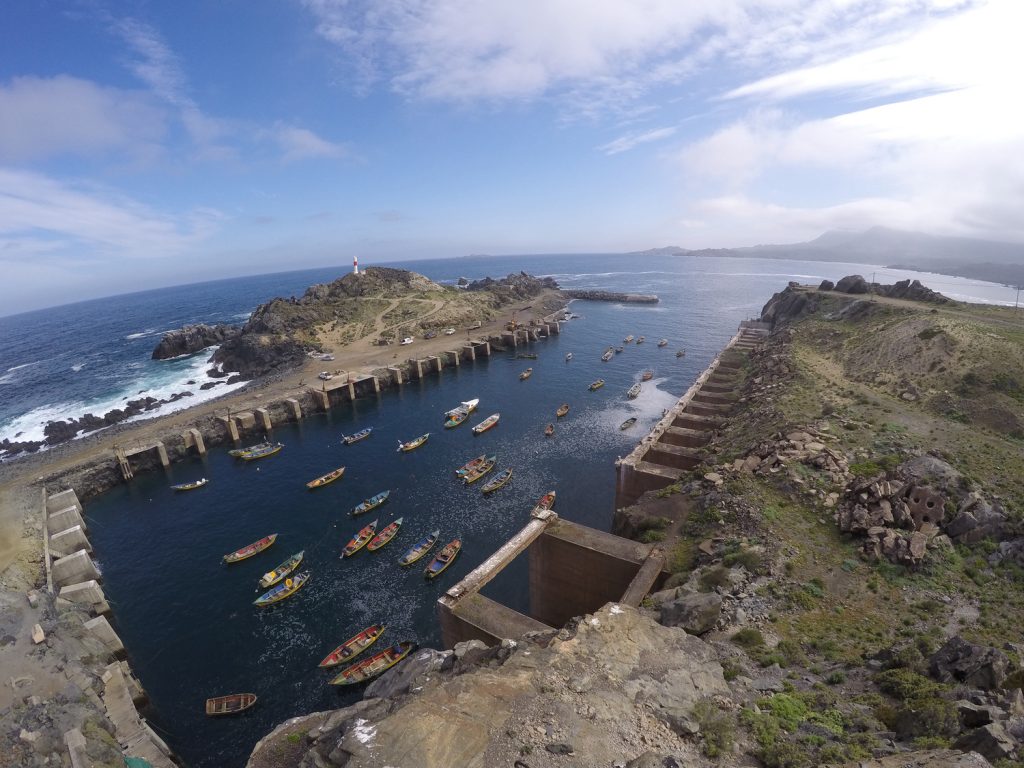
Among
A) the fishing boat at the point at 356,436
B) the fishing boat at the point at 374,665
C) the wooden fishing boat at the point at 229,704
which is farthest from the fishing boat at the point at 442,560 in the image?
the fishing boat at the point at 356,436

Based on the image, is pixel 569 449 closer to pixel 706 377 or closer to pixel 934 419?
pixel 706 377

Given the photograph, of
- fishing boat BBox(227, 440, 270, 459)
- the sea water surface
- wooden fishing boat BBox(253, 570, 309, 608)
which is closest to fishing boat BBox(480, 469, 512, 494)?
the sea water surface

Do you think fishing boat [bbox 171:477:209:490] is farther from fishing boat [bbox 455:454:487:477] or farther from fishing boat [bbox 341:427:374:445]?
fishing boat [bbox 455:454:487:477]

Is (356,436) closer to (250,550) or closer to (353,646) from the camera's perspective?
(250,550)

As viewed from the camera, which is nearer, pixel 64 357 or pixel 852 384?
pixel 852 384

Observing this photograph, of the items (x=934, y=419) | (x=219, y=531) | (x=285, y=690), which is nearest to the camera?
(x=285, y=690)

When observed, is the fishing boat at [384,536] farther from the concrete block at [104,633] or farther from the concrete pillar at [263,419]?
the concrete pillar at [263,419]

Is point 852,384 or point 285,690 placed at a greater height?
point 852,384

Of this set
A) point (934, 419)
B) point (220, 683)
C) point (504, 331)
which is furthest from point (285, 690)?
point (504, 331)
